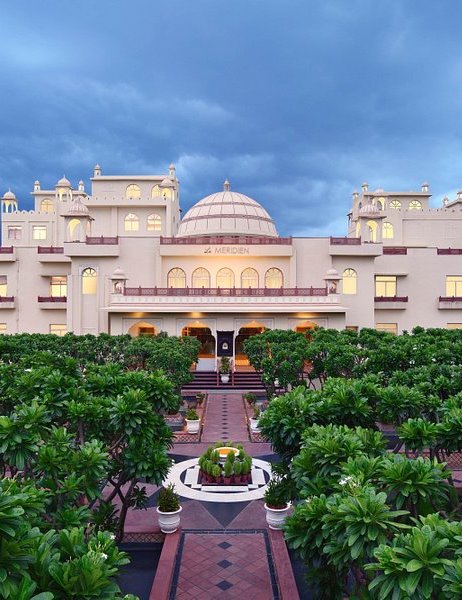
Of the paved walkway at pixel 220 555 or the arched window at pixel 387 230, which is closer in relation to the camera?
the paved walkway at pixel 220 555

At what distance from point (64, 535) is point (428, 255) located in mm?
36211

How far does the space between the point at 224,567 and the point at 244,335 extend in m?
24.1

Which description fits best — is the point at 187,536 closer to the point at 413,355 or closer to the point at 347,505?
the point at 347,505

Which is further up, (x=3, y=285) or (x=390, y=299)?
(x=3, y=285)

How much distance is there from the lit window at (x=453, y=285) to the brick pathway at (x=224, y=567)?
3073 cm

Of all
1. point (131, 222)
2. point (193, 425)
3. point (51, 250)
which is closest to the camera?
point (193, 425)

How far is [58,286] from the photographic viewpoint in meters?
35.7

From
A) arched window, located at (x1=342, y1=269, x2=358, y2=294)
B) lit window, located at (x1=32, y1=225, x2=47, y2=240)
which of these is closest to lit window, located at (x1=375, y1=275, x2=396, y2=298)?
arched window, located at (x1=342, y1=269, x2=358, y2=294)

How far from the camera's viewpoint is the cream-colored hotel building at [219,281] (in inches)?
1210

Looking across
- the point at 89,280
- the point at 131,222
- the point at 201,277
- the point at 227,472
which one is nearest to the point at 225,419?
the point at 227,472

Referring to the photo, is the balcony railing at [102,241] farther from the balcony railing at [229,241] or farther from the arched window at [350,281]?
the arched window at [350,281]

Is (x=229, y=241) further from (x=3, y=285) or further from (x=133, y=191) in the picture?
(x=3, y=285)

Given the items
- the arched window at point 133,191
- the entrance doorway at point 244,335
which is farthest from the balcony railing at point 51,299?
the entrance doorway at point 244,335

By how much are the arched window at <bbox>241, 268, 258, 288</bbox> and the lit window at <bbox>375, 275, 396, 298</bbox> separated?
9890mm
